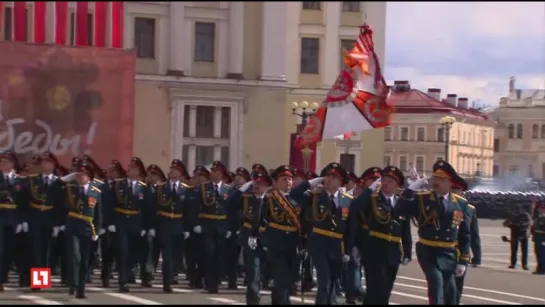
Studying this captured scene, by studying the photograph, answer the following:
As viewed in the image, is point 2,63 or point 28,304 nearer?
point 28,304

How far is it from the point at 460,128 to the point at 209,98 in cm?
1021

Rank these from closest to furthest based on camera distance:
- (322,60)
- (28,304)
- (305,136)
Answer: (28,304)
(305,136)
(322,60)

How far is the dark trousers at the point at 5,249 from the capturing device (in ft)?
54.9

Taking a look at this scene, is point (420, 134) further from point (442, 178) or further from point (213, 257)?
point (442, 178)

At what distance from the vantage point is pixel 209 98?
149 feet

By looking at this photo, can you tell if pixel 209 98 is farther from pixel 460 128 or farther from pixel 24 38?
pixel 24 38

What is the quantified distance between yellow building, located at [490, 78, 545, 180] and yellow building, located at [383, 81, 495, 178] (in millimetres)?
4815

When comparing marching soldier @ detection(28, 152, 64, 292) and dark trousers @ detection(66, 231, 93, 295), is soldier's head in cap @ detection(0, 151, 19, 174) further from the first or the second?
dark trousers @ detection(66, 231, 93, 295)

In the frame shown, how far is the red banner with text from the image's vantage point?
22.0m

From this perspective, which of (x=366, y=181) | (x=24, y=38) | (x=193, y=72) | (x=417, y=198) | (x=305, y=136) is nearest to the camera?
(x=417, y=198)

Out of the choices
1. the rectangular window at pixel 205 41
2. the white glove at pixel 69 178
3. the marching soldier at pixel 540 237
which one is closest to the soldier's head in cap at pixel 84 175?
the white glove at pixel 69 178

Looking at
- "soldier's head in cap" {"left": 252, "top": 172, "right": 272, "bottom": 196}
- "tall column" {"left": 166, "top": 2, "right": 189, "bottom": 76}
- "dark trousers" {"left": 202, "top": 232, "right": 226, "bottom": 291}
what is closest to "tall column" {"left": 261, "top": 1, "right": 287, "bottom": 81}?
"tall column" {"left": 166, "top": 2, "right": 189, "bottom": 76}

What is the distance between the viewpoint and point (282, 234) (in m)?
14.1

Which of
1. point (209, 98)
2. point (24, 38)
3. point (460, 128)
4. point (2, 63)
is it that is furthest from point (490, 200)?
point (2, 63)
